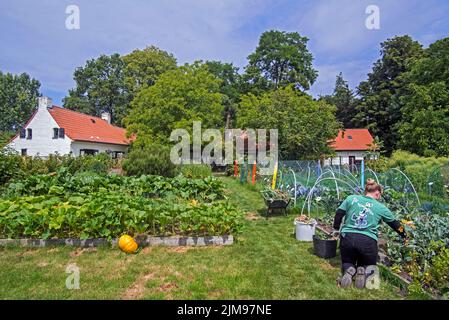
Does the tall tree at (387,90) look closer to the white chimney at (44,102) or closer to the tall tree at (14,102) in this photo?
the white chimney at (44,102)

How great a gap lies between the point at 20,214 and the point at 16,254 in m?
0.69

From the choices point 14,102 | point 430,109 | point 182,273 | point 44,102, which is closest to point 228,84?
point 44,102

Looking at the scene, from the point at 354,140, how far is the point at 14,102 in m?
47.9

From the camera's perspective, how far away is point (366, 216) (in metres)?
3.50

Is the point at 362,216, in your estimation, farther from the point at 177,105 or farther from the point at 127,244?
the point at 177,105

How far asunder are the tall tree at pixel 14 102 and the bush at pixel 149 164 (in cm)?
3718

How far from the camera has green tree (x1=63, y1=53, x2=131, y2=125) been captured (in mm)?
38281

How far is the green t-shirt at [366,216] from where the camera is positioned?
3.48m

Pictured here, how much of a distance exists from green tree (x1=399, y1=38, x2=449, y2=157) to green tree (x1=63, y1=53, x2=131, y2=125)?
32.1 meters

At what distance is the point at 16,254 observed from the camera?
15.1 feet

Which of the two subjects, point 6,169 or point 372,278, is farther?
point 6,169

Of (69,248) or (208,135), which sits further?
(208,135)
